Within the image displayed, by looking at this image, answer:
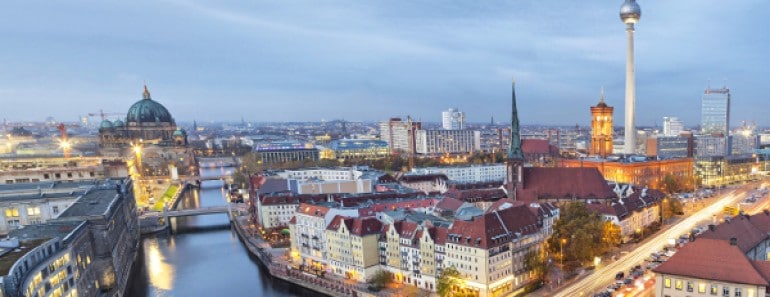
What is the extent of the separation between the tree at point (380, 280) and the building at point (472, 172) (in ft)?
167

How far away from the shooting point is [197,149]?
188250mm

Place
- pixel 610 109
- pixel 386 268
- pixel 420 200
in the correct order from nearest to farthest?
1. pixel 386 268
2. pixel 420 200
3. pixel 610 109

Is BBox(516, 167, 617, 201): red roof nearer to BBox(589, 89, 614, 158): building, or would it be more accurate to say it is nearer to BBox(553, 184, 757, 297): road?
BBox(553, 184, 757, 297): road

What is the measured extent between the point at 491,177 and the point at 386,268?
60179 mm

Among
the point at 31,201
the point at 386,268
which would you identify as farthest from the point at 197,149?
the point at 386,268

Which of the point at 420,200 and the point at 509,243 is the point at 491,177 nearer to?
the point at 420,200

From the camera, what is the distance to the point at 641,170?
81375 millimetres

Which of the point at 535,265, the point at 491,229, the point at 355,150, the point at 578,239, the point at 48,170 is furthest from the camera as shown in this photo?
the point at 355,150

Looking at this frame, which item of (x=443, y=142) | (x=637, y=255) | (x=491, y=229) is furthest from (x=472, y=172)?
(x=491, y=229)

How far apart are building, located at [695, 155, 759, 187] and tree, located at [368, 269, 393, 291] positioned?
80402mm

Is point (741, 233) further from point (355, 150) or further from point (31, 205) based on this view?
point (355, 150)

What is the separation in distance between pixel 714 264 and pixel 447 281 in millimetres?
16320

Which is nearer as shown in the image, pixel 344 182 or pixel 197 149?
pixel 344 182

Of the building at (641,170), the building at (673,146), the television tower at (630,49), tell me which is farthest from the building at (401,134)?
the building at (673,146)
